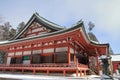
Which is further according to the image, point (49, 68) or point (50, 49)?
point (50, 49)

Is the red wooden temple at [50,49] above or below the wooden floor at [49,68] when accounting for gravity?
above

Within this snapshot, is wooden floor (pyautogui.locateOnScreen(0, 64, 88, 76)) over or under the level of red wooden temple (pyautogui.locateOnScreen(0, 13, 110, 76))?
under

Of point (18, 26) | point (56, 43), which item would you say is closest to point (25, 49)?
point (56, 43)

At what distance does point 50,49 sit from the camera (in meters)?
16.1

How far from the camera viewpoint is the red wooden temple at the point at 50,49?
13.6 meters

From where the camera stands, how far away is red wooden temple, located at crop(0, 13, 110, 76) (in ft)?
44.5

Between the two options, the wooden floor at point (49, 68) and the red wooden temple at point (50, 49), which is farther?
the red wooden temple at point (50, 49)

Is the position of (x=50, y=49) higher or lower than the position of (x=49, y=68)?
higher

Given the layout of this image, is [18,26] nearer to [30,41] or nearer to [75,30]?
[30,41]

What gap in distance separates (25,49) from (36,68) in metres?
4.44

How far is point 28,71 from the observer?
16.9m

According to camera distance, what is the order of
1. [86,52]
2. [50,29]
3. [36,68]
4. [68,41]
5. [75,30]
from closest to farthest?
1. [75,30]
2. [68,41]
3. [36,68]
4. [50,29]
5. [86,52]

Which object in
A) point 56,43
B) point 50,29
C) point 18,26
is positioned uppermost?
point 18,26

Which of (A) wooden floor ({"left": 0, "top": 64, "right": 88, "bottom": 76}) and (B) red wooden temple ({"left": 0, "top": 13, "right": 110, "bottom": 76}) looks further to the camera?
(B) red wooden temple ({"left": 0, "top": 13, "right": 110, "bottom": 76})
